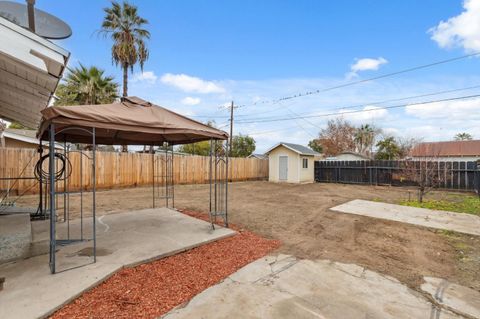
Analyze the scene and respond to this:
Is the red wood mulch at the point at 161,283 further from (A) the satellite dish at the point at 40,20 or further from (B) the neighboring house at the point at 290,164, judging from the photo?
(B) the neighboring house at the point at 290,164

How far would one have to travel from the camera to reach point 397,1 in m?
9.52

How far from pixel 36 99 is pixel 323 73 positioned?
15.1m

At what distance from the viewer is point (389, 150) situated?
79.4 ft

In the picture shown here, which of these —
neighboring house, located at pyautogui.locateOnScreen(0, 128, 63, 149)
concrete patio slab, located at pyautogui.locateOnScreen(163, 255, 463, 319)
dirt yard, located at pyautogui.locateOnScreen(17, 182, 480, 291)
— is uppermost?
neighboring house, located at pyautogui.locateOnScreen(0, 128, 63, 149)

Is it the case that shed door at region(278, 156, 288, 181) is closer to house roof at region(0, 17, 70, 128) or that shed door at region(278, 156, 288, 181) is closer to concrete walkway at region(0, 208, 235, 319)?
concrete walkway at region(0, 208, 235, 319)

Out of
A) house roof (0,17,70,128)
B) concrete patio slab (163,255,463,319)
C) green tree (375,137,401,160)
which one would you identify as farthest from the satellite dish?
green tree (375,137,401,160)

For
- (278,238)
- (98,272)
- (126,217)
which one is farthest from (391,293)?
(126,217)

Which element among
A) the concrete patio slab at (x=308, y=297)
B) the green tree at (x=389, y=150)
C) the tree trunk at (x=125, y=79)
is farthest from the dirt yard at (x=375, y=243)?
Result: the green tree at (x=389, y=150)

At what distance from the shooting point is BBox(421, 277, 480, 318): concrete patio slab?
8.07 feet

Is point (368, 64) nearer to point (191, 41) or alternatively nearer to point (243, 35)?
point (243, 35)

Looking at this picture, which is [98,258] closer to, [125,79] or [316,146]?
[125,79]

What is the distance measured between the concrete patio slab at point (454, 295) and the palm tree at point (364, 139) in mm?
30910

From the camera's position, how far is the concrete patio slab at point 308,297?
90.2 inches

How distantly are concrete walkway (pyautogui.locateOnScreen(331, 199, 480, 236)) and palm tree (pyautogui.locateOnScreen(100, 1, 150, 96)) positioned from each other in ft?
43.6
